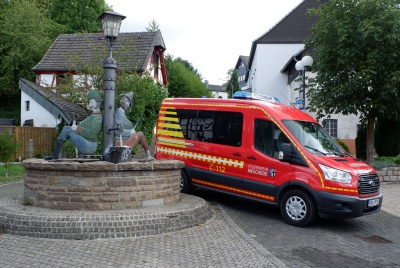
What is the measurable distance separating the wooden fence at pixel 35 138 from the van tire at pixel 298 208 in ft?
55.6

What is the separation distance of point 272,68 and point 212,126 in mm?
29949

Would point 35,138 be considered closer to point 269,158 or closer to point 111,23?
point 111,23

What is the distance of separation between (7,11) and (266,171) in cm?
3644

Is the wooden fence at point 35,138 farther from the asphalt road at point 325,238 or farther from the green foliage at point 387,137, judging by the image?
the green foliage at point 387,137

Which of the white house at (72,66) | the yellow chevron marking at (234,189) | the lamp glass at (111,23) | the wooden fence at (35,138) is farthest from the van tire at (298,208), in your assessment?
the wooden fence at (35,138)

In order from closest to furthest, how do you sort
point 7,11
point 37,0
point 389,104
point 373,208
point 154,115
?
point 373,208, point 389,104, point 154,115, point 7,11, point 37,0

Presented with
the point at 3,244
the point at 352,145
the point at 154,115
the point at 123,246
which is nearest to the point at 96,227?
the point at 123,246

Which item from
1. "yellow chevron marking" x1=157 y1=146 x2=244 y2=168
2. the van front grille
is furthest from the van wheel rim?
"yellow chevron marking" x1=157 y1=146 x2=244 y2=168

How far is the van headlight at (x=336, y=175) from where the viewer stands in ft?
25.5

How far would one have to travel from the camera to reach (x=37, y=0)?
43.6 meters

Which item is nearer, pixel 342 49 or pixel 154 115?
pixel 342 49

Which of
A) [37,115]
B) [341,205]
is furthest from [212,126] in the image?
[37,115]

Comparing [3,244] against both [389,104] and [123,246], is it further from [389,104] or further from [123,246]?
[389,104]

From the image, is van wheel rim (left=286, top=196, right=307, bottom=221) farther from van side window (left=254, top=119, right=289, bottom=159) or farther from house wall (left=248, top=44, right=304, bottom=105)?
house wall (left=248, top=44, right=304, bottom=105)
